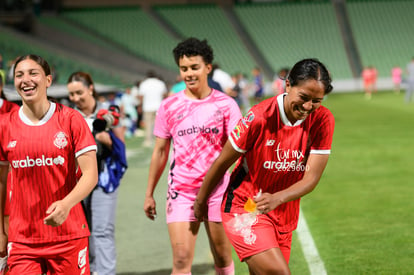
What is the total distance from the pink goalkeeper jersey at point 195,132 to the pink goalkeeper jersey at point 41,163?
132 cm

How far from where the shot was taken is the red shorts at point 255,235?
4.30m

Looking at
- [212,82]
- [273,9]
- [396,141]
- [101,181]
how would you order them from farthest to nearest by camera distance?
1. [273,9]
2. [396,141]
3. [212,82]
4. [101,181]

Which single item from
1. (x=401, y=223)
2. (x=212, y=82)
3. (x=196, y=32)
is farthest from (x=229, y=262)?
(x=196, y=32)

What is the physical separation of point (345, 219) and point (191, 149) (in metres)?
4.49

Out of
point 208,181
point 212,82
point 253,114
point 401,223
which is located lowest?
point 401,223

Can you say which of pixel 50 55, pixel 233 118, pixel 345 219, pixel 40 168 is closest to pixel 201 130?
pixel 233 118

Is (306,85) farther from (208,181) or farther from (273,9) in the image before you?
(273,9)

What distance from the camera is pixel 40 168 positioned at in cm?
411

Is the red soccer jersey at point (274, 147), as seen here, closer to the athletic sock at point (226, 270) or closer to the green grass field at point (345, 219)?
the athletic sock at point (226, 270)

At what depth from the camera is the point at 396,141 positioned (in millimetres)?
17453

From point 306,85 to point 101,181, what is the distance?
2959 millimetres

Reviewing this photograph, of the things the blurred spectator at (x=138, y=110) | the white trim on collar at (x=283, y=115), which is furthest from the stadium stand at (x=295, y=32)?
the white trim on collar at (x=283, y=115)

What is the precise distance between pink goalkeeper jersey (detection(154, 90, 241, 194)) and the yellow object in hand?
0.96 meters

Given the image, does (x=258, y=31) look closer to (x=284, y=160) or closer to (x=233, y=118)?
(x=233, y=118)
